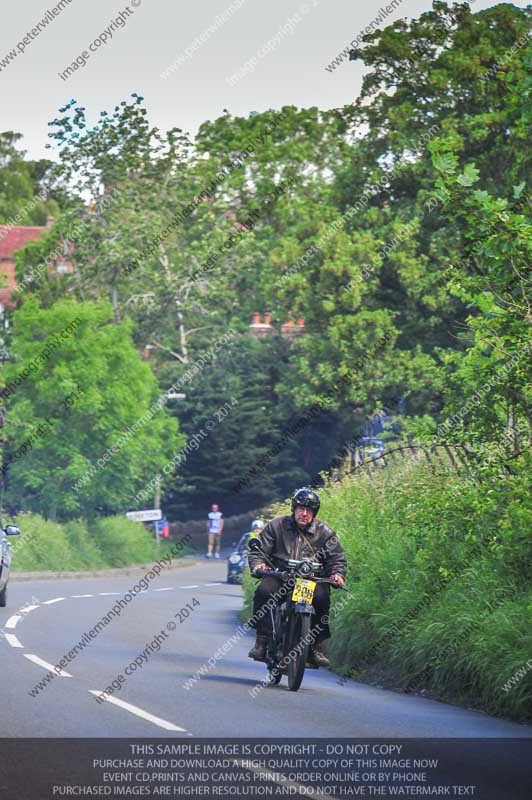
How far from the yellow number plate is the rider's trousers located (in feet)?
0.60

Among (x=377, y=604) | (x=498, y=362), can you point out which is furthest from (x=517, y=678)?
(x=377, y=604)

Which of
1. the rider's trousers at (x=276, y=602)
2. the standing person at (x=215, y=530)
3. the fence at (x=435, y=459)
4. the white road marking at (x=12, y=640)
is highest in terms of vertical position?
the fence at (x=435, y=459)

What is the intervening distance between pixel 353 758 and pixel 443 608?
19.9 feet

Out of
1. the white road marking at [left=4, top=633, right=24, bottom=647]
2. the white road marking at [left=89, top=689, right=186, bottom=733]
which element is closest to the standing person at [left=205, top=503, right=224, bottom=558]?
the white road marking at [left=4, top=633, right=24, bottom=647]

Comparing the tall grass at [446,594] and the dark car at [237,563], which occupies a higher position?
the tall grass at [446,594]

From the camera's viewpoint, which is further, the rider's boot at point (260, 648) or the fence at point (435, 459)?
the fence at point (435, 459)

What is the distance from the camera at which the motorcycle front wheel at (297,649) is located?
1412 cm

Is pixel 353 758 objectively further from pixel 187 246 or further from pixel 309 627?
pixel 187 246

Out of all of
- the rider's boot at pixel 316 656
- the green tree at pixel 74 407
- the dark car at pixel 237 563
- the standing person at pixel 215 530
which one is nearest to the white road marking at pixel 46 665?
the rider's boot at pixel 316 656

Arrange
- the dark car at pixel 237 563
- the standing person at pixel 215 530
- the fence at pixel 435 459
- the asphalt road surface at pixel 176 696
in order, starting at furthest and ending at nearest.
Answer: the standing person at pixel 215 530 < the dark car at pixel 237 563 < the fence at pixel 435 459 < the asphalt road surface at pixel 176 696

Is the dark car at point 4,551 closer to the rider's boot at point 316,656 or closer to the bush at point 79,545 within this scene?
the rider's boot at point 316,656

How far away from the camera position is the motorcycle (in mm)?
14133

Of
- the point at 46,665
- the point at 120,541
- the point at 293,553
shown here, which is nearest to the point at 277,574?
the point at 293,553

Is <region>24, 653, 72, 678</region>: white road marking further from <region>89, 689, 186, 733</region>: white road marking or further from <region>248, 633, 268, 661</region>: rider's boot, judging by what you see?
<region>248, 633, 268, 661</region>: rider's boot
